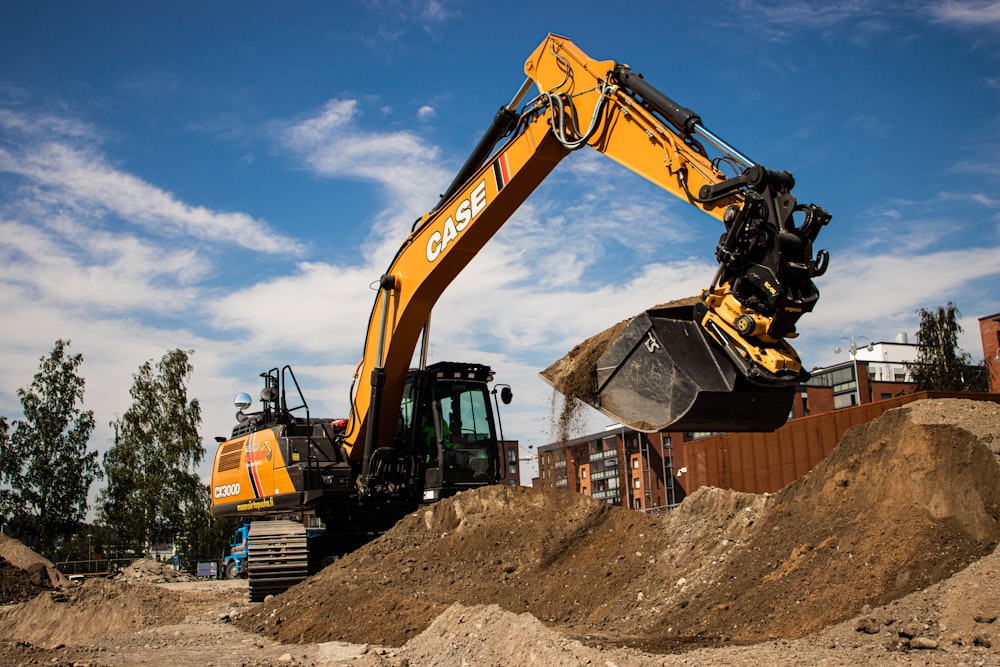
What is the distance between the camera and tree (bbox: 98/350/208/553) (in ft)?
96.8

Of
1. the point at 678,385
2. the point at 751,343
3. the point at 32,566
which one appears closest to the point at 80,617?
the point at 32,566

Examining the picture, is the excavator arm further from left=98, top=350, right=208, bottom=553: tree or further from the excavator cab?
left=98, top=350, right=208, bottom=553: tree

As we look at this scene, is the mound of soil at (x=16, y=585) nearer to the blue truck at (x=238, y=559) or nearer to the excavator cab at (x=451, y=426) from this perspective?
the blue truck at (x=238, y=559)

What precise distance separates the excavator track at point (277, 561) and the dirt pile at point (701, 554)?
1.30 metres

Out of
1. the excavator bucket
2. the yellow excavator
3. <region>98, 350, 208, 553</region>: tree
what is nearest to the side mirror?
the yellow excavator

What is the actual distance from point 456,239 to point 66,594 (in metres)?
8.92

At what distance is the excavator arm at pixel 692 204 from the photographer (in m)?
6.07

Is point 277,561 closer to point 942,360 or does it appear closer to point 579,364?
point 579,364

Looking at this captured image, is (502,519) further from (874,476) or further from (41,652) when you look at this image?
(41,652)

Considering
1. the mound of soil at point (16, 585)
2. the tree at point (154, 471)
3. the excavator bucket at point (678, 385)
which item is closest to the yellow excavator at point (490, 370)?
the excavator bucket at point (678, 385)

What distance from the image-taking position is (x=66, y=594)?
13.9m

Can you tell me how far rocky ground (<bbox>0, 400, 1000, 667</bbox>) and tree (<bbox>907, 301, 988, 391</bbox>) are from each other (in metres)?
29.5

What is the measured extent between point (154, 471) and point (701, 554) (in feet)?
82.8

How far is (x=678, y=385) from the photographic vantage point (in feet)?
20.7
